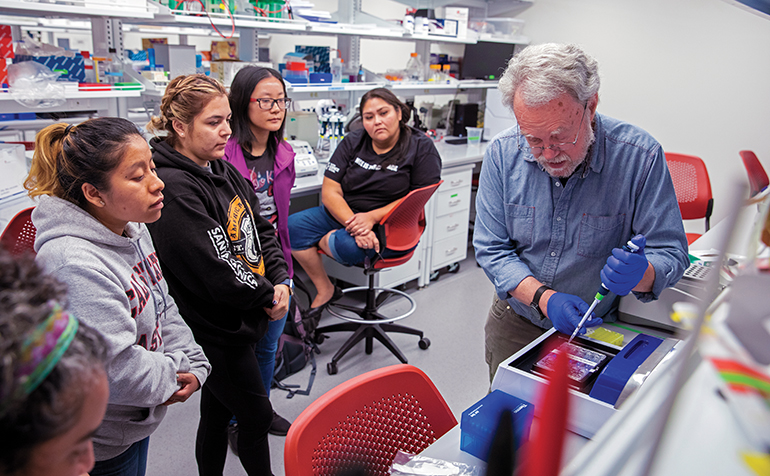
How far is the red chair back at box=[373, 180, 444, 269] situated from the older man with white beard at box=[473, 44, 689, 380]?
41.0 inches

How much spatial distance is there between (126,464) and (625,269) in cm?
120

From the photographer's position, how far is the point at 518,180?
143cm

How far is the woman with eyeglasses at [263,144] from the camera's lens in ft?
6.82

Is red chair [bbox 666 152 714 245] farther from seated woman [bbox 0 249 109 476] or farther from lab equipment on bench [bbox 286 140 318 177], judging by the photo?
seated woman [bbox 0 249 109 476]

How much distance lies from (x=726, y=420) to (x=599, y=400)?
62cm

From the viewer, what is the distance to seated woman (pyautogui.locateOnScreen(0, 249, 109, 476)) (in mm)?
386

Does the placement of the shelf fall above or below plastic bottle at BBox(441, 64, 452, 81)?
above

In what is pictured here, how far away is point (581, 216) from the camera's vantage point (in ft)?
4.43

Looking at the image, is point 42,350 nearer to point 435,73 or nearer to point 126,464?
point 126,464

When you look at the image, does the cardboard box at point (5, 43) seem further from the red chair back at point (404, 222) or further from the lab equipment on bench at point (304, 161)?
the red chair back at point (404, 222)

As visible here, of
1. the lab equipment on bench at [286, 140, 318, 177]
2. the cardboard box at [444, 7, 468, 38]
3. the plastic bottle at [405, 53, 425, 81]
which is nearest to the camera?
the lab equipment on bench at [286, 140, 318, 177]

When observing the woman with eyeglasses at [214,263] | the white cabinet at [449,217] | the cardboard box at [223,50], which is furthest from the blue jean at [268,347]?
the cardboard box at [223,50]

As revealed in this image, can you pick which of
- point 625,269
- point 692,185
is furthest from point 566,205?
point 692,185

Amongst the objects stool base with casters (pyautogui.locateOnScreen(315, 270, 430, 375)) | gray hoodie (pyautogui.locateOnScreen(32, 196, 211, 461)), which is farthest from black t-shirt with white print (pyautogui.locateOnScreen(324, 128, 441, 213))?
gray hoodie (pyautogui.locateOnScreen(32, 196, 211, 461))
